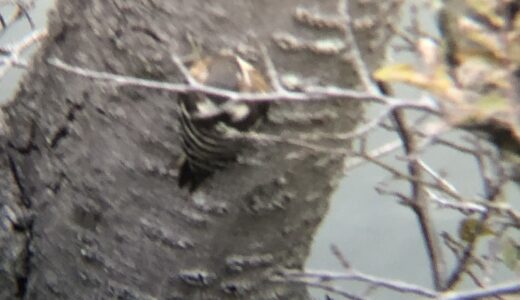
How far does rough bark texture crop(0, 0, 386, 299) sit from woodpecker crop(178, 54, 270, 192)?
0.02 metres

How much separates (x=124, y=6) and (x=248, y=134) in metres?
0.12

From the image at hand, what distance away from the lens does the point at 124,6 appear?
644 millimetres

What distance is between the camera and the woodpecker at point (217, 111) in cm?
60

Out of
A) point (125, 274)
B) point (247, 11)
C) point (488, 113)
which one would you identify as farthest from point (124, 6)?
point (488, 113)

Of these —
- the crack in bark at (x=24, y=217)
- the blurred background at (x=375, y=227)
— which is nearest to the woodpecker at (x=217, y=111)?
the crack in bark at (x=24, y=217)

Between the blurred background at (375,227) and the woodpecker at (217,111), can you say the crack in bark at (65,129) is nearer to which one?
the woodpecker at (217,111)

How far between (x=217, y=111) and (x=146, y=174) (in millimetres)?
96

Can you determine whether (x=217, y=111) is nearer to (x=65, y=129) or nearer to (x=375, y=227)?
(x=65, y=129)

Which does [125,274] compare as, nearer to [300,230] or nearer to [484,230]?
[300,230]

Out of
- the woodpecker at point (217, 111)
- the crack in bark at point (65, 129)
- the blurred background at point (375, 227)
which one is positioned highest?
the woodpecker at point (217, 111)

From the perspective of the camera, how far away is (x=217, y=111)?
1.99 feet

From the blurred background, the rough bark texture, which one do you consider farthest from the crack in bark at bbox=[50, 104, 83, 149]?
the blurred background

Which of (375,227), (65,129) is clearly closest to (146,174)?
(65,129)

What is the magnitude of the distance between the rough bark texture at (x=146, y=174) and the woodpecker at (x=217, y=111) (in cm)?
2
